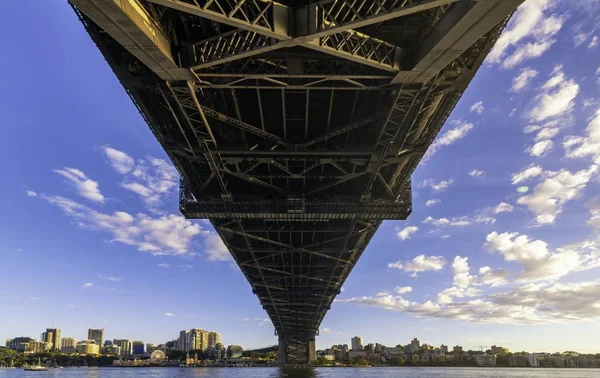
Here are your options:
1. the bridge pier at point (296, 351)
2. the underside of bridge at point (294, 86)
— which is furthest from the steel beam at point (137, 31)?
the bridge pier at point (296, 351)

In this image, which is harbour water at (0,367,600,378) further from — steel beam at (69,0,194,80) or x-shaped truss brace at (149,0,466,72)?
x-shaped truss brace at (149,0,466,72)

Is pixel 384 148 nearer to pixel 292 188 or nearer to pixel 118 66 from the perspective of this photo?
pixel 292 188

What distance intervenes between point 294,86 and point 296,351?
138m

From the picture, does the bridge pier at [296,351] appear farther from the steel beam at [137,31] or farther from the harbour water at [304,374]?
the steel beam at [137,31]

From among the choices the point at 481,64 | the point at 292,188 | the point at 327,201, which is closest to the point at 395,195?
the point at 327,201

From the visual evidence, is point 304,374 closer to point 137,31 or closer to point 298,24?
point 298,24

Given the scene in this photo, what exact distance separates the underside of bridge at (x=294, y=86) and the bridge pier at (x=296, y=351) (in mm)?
111461

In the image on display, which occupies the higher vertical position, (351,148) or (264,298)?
(351,148)

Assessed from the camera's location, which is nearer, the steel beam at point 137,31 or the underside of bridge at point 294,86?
the steel beam at point 137,31

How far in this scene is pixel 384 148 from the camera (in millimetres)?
24250

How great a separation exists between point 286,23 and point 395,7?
3.15 m

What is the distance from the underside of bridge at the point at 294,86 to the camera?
47.3 ft

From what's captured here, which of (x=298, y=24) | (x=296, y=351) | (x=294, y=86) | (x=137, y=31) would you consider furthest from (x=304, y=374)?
(x=137, y=31)

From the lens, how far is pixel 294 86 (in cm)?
1919
